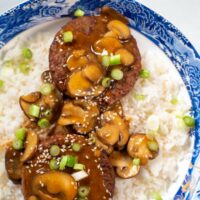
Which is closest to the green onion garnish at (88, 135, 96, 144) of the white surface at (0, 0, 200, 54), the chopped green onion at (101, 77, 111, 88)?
the chopped green onion at (101, 77, 111, 88)

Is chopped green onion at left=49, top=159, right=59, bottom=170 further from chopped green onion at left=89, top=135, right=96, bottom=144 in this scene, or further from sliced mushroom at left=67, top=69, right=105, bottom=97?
sliced mushroom at left=67, top=69, right=105, bottom=97

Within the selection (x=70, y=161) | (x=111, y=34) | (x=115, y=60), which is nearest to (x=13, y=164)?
(x=70, y=161)

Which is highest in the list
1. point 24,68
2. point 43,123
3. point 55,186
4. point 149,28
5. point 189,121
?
point 149,28

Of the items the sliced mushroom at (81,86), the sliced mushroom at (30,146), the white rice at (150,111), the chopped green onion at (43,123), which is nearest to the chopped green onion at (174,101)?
the white rice at (150,111)

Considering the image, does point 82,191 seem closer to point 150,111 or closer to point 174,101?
point 150,111

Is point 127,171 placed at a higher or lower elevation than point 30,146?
lower

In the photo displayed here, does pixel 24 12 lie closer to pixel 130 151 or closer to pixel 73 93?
pixel 73 93

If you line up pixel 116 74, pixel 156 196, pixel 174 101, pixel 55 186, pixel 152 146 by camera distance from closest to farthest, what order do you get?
pixel 55 186
pixel 116 74
pixel 152 146
pixel 156 196
pixel 174 101
